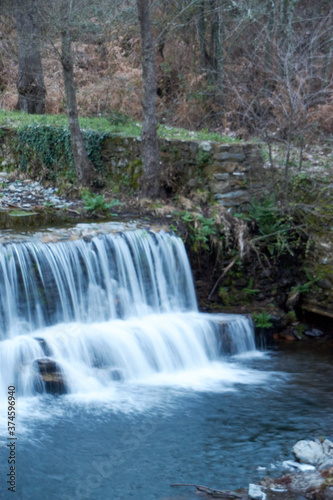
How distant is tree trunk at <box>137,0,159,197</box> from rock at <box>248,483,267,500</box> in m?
6.52

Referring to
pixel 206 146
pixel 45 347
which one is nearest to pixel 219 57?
pixel 206 146

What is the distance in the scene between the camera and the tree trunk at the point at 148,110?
1002 cm

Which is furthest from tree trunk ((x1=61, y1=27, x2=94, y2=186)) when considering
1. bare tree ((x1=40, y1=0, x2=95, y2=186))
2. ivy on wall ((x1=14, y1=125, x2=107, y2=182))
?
ivy on wall ((x1=14, y1=125, x2=107, y2=182))

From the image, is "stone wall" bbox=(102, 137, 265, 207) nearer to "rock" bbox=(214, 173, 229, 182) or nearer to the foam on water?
"rock" bbox=(214, 173, 229, 182)

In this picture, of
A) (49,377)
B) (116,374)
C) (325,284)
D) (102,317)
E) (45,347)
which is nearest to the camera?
(49,377)

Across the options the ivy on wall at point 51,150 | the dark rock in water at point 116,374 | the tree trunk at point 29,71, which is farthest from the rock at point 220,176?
the tree trunk at point 29,71

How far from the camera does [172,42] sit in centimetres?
1694

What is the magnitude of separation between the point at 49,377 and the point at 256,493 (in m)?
3.22

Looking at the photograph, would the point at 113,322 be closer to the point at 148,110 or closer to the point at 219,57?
the point at 148,110

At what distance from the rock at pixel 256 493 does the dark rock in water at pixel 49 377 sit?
300 cm

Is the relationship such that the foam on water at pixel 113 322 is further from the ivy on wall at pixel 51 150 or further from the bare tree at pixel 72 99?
the ivy on wall at pixel 51 150

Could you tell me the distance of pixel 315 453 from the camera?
5594 millimetres

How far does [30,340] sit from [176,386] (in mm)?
2052

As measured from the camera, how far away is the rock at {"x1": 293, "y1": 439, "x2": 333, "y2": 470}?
5.44 metres
